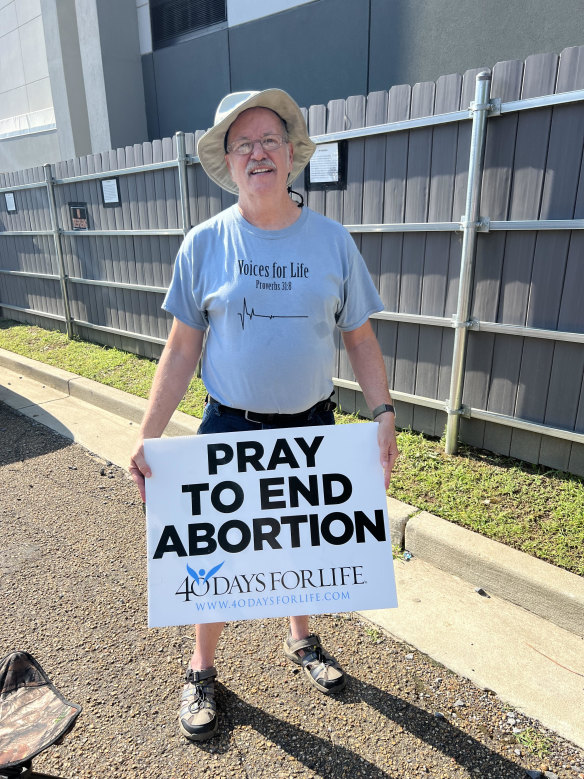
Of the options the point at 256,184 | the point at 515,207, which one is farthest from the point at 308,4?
the point at 256,184

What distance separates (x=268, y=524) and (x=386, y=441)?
1.66 feet

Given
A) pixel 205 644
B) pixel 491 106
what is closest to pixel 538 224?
pixel 491 106

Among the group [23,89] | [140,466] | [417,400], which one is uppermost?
[23,89]

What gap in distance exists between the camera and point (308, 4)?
751 cm

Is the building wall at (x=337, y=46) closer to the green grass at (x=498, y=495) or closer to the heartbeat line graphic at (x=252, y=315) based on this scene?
the green grass at (x=498, y=495)

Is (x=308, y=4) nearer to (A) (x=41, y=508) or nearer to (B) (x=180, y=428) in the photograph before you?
(B) (x=180, y=428)

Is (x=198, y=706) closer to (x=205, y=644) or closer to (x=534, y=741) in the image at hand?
(x=205, y=644)

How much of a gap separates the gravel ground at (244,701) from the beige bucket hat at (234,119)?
80.2 inches

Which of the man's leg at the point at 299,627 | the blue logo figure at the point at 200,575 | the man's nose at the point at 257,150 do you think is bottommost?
the man's leg at the point at 299,627

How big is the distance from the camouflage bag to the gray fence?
298 centimetres

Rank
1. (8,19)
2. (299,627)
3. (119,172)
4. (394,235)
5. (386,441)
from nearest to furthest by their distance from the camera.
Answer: (386,441), (299,627), (394,235), (119,172), (8,19)

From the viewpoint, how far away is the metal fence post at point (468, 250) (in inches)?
132

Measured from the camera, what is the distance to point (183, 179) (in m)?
5.64

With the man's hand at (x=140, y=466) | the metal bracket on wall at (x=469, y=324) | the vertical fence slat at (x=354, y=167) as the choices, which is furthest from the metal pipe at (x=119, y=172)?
the man's hand at (x=140, y=466)
